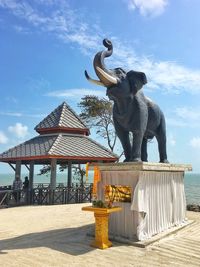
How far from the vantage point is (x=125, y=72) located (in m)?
9.34

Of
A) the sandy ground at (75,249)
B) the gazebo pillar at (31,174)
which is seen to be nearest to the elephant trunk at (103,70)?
the sandy ground at (75,249)

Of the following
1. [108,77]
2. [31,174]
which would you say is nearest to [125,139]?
[108,77]

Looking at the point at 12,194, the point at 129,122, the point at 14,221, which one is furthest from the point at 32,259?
the point at 12,194

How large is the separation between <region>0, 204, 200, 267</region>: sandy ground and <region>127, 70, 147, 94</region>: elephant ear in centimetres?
433

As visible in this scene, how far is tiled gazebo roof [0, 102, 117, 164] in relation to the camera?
57.7ft

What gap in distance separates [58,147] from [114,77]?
10.0 m

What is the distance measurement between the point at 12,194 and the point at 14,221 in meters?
5.96

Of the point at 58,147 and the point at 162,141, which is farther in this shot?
the point at 58,147

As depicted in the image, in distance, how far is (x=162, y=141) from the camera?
1081 cm

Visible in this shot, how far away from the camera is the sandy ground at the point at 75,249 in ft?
22.7

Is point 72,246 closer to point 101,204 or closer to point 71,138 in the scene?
point 101,204

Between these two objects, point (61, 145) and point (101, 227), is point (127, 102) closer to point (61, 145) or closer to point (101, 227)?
point (101, 227)

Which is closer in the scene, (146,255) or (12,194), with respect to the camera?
(146,255)

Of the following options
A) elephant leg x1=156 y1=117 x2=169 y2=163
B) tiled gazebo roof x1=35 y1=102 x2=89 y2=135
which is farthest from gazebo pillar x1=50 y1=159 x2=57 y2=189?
elephant leg x1=156 y1=117 x2=169 y2=163
